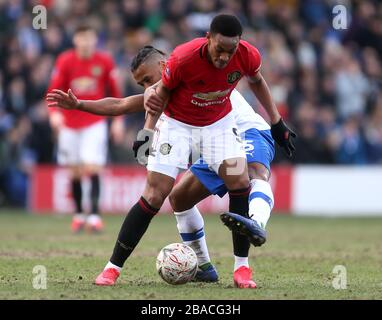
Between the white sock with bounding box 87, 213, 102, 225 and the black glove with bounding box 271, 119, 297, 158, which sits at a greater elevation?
the black glove with bounding box 271, 119, 297, 158

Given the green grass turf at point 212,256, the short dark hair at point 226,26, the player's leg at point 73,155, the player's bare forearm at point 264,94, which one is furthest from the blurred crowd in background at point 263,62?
the short dark hair at point 226,26

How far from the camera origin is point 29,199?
16953mm

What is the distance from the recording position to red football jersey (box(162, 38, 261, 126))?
6957 mm

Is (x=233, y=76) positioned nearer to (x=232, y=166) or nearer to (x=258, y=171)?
(x=232, y=166)

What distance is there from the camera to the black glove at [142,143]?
6.98 m

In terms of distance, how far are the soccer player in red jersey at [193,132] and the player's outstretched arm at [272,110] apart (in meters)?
0.01

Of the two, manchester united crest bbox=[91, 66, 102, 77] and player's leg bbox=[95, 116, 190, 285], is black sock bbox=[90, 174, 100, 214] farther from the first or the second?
player's leg bbox=[95, 116, 190, 285]

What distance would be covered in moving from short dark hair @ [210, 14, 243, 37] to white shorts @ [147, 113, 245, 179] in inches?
34.0

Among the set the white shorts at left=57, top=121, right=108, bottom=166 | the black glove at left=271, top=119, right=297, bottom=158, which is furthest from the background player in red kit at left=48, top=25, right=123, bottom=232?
the black glove at left=271, top=119, right=297, bottom=158

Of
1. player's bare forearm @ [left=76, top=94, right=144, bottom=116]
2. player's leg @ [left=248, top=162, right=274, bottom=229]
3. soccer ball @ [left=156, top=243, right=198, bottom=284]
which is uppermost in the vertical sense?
player's bare forearm @ [left=76, top=94, right=144, bottom=116]

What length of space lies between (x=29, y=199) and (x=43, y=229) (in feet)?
A: 13.1

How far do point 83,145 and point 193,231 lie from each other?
5488 millimetres
